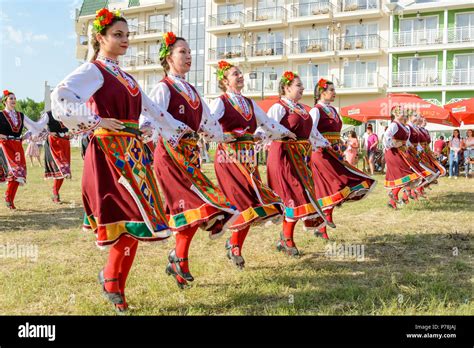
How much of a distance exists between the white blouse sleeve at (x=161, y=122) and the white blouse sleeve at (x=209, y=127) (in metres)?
0.36

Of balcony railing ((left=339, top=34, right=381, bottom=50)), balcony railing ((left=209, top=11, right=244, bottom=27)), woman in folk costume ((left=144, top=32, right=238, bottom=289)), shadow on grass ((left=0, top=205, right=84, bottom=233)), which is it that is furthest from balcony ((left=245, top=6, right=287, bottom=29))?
woman in folk costume ((left=144, top=32, right=238, bottom=289))

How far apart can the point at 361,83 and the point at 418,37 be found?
13.7ft

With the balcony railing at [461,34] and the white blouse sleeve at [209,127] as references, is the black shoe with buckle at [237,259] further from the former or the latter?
the balcony railing at [461,34]

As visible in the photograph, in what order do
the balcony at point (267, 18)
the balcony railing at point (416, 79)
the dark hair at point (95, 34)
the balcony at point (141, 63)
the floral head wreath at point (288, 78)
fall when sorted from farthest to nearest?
1. the balcony at point (141, 63)
2. the balcony at point (267, 18)
3. the balcony railing at point (416, 79)
4. the floral head wreath at point (288, 78)
5. the dark hair at point (95, 34)

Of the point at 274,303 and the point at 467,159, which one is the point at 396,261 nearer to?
the point at 274,303

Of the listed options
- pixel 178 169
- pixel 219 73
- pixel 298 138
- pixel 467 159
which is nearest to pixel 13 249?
pixel 178 169

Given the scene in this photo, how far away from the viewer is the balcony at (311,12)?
31.6 m

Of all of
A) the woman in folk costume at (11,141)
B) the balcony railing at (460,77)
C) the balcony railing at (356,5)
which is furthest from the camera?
the balcony railing at (356,5)

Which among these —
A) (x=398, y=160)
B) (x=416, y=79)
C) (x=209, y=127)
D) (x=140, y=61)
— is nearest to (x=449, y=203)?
(x=398, y=160)

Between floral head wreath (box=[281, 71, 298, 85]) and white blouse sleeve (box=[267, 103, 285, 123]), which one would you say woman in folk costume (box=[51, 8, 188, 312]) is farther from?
floral head wreath (box=[281, 71, 298, 85])

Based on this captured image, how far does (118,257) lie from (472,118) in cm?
1353

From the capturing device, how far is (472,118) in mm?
14312

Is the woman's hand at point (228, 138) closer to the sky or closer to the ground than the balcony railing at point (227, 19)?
closer to the ground

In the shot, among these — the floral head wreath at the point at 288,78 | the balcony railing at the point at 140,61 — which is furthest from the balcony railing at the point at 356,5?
the floral head wreath at the point at 288,78
